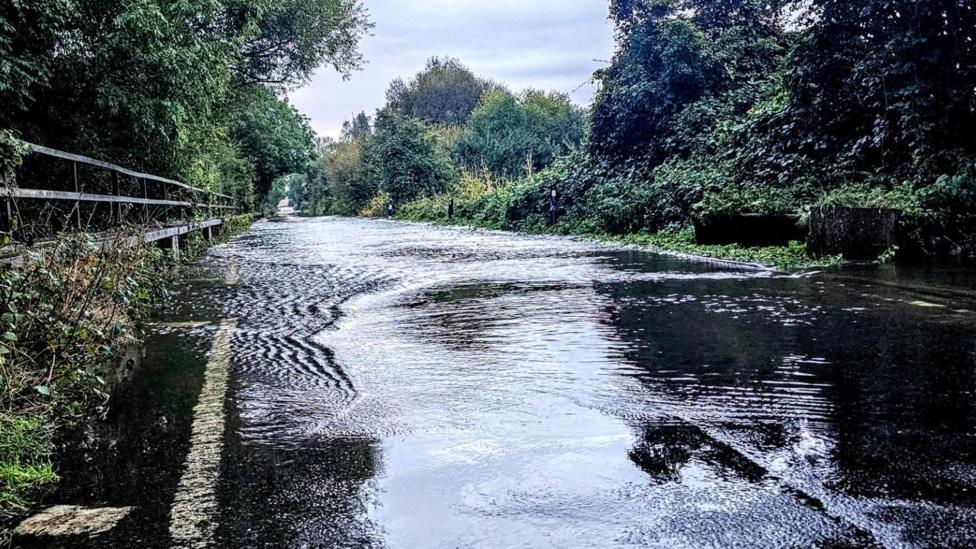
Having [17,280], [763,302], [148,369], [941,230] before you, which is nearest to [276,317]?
[148,369]

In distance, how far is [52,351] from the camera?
3297mm

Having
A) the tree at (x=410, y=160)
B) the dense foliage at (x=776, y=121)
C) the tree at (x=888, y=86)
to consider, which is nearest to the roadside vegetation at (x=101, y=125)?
the dense foliage at (x=776, y=121)

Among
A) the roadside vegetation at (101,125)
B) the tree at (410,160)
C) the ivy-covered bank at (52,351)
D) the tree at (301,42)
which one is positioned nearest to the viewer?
the ivy-covered bank at (52,351)

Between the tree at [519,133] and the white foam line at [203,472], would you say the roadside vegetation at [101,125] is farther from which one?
the tree at [519,133]

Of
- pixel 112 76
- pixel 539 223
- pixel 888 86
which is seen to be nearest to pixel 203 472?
pixel 112 76

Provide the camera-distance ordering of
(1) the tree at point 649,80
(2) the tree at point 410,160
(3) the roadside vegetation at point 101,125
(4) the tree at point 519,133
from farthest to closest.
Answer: (4) the tree at point 519,133 → (2) the tree at point 410,160 → (1) the tree at point 649,80 → (3) the roadside vegetation at point 101,125

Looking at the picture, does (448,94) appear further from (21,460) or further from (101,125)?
(21,460)

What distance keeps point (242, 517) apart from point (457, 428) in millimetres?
974

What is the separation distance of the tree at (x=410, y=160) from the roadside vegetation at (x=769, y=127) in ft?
49.5

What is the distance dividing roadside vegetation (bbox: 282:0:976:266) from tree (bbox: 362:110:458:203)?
1508 centimetres

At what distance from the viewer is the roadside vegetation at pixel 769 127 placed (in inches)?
440

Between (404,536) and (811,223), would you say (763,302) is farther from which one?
(404,536)

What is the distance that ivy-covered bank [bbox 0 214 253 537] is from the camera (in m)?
2.46

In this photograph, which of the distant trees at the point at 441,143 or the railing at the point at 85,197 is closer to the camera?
the railing at the point at 85,197
